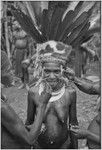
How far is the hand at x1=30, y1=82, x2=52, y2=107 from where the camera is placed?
3.32m

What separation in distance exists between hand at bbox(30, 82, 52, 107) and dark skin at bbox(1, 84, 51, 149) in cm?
5

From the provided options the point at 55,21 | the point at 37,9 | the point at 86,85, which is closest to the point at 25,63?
the point at 37,9

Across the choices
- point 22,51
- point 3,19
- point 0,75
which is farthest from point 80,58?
point 0,75

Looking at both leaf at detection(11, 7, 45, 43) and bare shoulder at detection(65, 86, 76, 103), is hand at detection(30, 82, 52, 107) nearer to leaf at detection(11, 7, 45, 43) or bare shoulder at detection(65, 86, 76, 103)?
bare shoulder at detection(65, 86, 76, 103)

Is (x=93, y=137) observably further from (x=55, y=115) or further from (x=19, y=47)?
(x=19, y=47)

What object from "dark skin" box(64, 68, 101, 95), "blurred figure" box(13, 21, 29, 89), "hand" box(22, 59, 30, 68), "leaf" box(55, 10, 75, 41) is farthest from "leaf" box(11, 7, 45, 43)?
"blurred figure" box(13, 21, 29, 89)

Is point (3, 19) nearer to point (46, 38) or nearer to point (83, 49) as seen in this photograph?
point (83, 49)

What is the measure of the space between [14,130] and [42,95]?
1.67ft

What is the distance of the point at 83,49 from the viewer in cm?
1304

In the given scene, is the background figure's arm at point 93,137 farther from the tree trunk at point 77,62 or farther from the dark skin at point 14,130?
the tree trunk at point 77,62

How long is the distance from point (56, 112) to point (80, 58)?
823cm

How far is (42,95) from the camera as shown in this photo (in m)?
3.37

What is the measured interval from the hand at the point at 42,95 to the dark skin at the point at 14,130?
5 cm

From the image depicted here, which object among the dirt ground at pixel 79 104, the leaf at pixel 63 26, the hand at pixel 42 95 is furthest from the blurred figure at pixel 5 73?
the dirt ground at pixel 79 104
